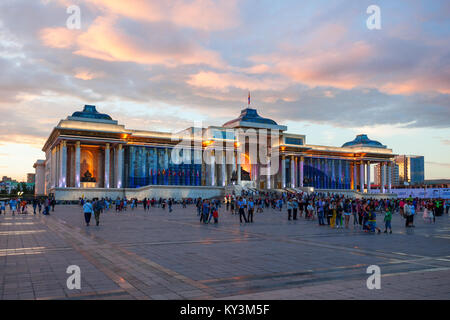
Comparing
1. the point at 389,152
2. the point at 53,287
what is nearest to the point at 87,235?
the point at 53,287

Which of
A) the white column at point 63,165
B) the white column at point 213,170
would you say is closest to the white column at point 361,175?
the white column at point 213,170

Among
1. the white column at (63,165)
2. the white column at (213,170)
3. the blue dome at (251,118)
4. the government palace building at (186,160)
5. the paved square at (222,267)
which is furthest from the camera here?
the blue dome at (251,118)

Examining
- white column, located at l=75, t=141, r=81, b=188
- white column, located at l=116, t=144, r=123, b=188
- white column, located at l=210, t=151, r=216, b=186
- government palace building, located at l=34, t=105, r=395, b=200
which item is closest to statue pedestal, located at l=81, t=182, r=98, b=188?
government palace building, located at l=34, t=105, r=395, b=200

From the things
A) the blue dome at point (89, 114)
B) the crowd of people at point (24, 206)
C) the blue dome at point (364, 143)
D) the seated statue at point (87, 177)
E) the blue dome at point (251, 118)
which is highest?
the blue dome at point (251, 118)

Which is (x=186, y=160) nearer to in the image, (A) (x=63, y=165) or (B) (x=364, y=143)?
(A) (x=63, y=165)

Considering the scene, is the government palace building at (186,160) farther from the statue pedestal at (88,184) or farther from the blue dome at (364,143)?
the blue dome at (364,143)

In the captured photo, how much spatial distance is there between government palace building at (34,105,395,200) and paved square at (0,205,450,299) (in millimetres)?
50922

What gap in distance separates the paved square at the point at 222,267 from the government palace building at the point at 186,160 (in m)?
50.9

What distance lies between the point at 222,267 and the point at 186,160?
69.5m

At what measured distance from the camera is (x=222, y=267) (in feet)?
34.0

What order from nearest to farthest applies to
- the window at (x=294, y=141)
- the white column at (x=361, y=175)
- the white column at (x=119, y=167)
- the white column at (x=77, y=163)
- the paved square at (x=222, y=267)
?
the paved square at (x=222, y=267)
the white column at (x=77, y=163)
the white column at (x=119, y=167)
the window at (x=294, y=141)
the white column at (x=361, y=175)

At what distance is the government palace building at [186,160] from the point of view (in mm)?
67438

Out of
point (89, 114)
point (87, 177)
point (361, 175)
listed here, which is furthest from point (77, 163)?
point (361, 175)
